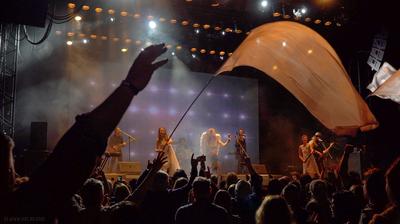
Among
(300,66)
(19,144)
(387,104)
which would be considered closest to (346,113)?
(300,66)

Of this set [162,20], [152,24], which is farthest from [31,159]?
[152,24]

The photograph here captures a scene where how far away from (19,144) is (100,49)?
5.07m

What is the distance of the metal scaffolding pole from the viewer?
12625 mm

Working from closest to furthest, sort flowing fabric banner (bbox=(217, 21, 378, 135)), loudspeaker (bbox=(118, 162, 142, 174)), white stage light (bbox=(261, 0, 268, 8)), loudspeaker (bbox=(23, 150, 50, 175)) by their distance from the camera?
flowing fabric banner (bbox=(217, 21, 378, 135))
loudspeaker (bbox=(23, 150, 50, 175))
loudspeaker (bbox=(118, 162, 142, 174))
white stage light (bbox=(261, 0, 268, 8))

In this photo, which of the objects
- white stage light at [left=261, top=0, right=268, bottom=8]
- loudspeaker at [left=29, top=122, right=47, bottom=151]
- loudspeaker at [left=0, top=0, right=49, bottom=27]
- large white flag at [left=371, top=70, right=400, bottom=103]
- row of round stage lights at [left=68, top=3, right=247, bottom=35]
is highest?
white stage light at [left=261, top=0, right=268, bottom=8]

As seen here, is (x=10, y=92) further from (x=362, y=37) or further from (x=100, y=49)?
(x=362, y=37)

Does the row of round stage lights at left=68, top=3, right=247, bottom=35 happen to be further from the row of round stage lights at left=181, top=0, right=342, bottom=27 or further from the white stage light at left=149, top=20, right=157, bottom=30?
the row of round stage lights at left=181, top=0, right=342, bottom=27

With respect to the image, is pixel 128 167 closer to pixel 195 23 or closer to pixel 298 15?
pixel 195 23

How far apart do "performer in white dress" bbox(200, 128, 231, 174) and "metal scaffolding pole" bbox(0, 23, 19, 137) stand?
7.62m

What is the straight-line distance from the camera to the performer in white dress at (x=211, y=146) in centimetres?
1698

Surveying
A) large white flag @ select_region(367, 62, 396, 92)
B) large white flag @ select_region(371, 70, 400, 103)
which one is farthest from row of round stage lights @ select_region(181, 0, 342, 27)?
large white flag @ select_region(371, 70, 400, 103)

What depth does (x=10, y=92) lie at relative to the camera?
1373cm

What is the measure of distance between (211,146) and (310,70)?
1244 cm

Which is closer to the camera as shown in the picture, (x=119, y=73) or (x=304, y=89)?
(x=304, y=89)
